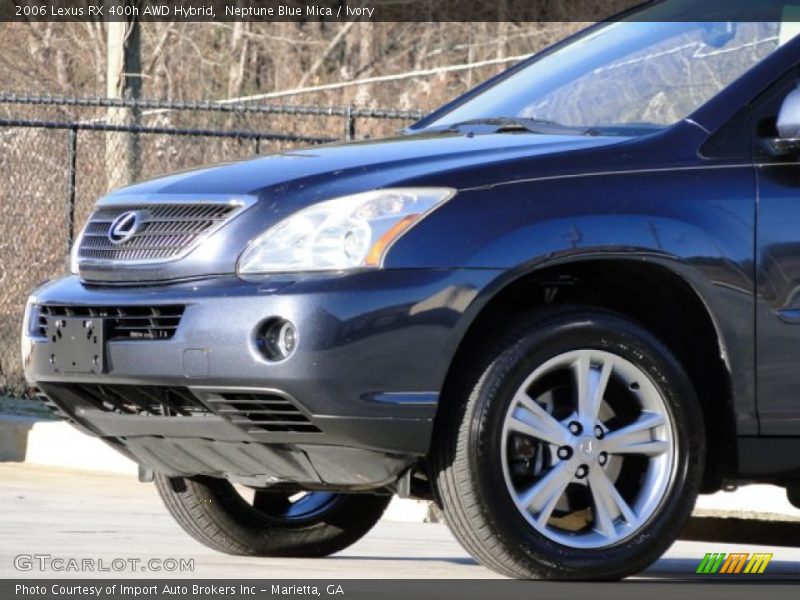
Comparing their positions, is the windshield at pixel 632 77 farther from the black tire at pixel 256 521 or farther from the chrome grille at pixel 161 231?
the black tire at pixel 256 521

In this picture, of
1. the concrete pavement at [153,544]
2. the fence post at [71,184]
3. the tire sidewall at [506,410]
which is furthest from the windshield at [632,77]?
the fence post at [71,184]

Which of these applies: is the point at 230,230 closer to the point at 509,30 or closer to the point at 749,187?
the point at 749,187

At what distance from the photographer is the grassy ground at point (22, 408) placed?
1191 cm

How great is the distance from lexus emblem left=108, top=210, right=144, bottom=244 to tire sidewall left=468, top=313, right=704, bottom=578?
1176 mm

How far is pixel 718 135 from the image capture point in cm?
589

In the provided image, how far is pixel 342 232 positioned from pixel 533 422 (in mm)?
770

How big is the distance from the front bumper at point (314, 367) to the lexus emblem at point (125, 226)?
0.25 m

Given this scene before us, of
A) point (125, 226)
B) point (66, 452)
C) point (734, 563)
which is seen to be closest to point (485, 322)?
point (125, 226)

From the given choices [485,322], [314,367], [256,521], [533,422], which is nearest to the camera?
[314,367]

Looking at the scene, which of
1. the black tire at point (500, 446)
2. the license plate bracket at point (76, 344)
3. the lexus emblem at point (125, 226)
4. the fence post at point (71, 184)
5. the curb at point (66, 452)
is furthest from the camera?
the fence post at point (71, 184)

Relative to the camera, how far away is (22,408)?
40.2ft

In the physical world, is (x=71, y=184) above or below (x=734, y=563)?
above

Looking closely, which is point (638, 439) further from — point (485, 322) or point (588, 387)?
point (485, 322)

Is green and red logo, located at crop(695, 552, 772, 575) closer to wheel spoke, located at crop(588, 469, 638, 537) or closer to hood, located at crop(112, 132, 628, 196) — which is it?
wheel spoke, located at crop(588, 469, 638, 537)
